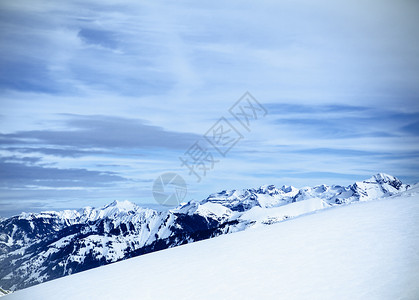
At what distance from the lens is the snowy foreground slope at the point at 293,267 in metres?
15.6

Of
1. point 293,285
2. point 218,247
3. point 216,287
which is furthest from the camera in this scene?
point 218,247

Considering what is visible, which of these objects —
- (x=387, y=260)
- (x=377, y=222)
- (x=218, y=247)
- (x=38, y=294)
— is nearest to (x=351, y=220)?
(x=377, y=222)

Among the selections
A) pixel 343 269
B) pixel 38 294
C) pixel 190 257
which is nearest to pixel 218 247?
pixel 190 257

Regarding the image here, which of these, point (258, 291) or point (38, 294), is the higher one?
point (38, 294)

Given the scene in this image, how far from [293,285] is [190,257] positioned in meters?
10.3

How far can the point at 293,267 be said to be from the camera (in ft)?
61.5

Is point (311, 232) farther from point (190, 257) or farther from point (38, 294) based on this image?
point (38, 294)

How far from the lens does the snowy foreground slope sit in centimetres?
1557

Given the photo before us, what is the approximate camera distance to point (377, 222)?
22734 millimetres

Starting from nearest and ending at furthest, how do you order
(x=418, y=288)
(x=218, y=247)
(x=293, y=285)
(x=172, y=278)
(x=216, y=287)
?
(x=418, y=288), (x=293, y=285), (x=216, y=287), (x=172, y=278), (x=218, y=247)

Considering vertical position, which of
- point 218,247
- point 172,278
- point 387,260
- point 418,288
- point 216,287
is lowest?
point 418,288

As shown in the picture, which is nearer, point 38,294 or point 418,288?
point 418,288

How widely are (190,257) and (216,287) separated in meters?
7.07

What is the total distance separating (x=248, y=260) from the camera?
2158 cm
